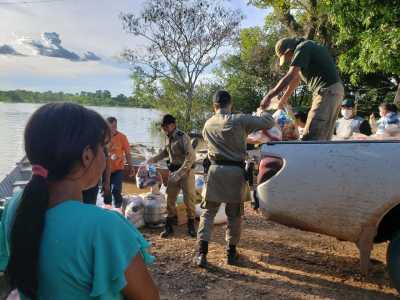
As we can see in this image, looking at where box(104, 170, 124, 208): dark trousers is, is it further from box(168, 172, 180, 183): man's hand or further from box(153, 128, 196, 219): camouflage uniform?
box(168, 172, 180, 183): man's hand

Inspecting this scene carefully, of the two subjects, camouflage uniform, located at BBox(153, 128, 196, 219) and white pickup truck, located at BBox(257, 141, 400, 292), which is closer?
white pickup truck, located at BBox(257, 141, 400, 292)

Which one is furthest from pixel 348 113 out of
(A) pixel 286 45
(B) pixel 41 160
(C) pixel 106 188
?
(B) pixel 41 160

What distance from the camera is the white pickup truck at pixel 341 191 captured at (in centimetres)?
337

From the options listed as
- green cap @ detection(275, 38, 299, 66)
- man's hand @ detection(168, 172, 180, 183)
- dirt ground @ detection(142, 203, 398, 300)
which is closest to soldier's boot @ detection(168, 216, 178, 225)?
dirt ground @ detection(142, 203, 398, 300)

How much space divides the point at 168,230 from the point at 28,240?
191 inches

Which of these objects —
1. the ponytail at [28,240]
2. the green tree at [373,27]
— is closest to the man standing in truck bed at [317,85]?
the ponytail at [28,240]

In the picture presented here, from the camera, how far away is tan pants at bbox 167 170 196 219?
6.14m

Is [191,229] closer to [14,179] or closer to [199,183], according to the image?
[199,183]

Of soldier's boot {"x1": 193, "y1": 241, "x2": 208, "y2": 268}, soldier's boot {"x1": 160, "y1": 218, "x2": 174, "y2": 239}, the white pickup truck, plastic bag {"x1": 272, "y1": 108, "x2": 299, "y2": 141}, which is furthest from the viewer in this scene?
soldier's boot {"x1": 160, "y1": 218, "x2": 174, "y2": 239}

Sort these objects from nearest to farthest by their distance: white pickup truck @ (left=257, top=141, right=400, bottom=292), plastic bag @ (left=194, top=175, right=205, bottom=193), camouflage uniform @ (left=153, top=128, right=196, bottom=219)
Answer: white pickup truck @ (left=257, top=141, right=400, bottom=292), camouflage uniform @ (left=153, top=128, right=196, bottom=219), plastic bag @ (left=194, top=175, right=205, bottom=193)

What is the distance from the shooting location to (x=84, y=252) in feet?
3.97

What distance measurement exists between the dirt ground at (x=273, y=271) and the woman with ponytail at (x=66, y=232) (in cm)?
278

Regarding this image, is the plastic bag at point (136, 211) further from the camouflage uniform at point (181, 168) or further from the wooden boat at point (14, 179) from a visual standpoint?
the wooden boat at point (14, 179)

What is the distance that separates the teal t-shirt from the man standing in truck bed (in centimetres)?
330
